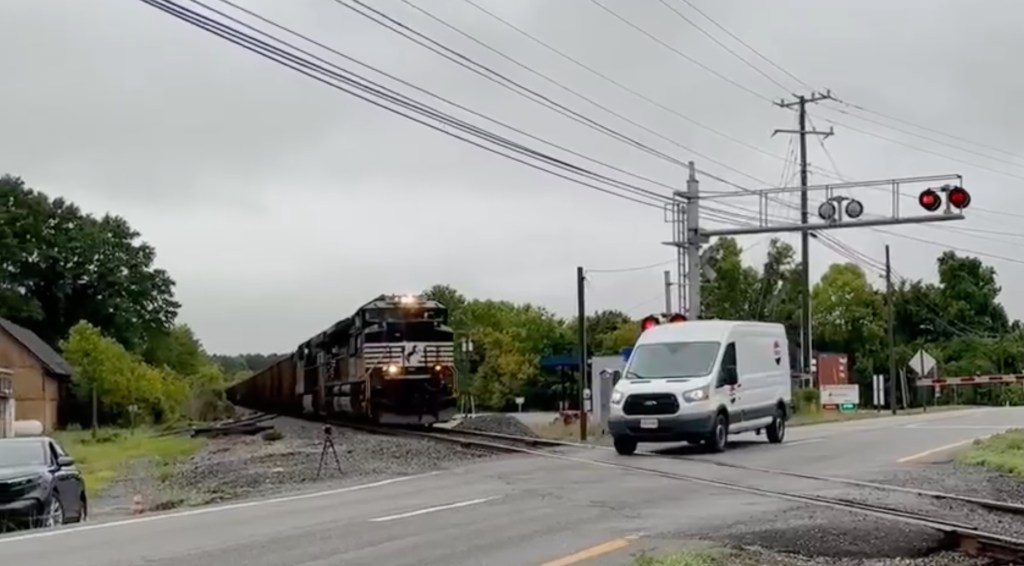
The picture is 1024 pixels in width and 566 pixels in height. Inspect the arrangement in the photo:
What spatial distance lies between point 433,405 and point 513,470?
1618 centimetres

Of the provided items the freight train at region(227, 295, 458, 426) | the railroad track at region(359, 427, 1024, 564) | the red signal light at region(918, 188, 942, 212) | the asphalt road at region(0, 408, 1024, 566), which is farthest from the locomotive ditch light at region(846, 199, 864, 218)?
the freight train at region(227, 295, 458, 426)

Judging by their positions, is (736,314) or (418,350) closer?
(418,350)

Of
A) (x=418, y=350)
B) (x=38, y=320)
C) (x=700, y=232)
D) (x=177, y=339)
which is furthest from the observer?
(x=177, y=339)

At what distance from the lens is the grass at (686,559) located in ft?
34.3

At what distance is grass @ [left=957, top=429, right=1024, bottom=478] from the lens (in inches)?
846

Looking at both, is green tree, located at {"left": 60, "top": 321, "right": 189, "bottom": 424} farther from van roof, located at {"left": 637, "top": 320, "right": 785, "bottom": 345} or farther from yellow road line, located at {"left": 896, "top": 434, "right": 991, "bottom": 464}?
yellow road line, located at {"left": 896, "top": 434, "right": 991, "bottom": 464}

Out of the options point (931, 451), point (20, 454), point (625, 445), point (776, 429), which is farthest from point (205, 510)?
point (776, 429)

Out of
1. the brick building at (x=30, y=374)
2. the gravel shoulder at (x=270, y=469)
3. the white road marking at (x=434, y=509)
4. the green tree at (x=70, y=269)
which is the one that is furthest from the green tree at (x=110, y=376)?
the white road marking at (x=434, y=509)

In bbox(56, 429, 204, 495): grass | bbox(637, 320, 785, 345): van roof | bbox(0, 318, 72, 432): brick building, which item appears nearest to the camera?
bbox(637, 320, 785, 345): van roof

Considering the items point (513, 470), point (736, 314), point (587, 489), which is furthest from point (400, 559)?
point (736, 314)

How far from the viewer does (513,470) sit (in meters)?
22.2

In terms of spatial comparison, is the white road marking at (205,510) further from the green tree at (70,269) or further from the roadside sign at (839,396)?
the green tree at (70,269)

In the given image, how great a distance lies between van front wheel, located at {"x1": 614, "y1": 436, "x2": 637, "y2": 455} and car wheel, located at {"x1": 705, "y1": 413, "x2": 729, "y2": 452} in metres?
1.43

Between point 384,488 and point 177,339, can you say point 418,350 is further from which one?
point 177,339
